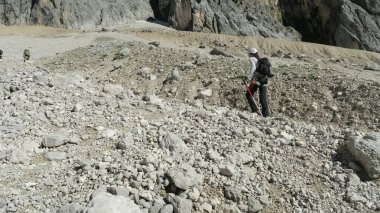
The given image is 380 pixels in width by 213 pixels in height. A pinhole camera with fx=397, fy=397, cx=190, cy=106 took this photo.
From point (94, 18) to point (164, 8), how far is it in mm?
8693

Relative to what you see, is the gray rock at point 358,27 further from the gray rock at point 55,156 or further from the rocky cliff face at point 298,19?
the gray rock at point 55,156

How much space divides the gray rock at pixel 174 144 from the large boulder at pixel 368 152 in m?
3.14

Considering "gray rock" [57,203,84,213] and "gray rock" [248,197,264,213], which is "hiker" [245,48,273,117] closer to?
"gray rock" [248,197,264,213]

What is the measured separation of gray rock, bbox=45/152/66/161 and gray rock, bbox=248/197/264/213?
361cm

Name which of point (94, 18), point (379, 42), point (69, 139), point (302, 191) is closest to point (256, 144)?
point (302, 191)

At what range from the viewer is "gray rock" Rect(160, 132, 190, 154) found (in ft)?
25.1

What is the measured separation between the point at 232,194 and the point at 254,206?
0.41 metres

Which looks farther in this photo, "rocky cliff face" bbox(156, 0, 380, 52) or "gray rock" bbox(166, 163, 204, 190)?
"rocky cliff face" bbox(156, 0, 380, 52)

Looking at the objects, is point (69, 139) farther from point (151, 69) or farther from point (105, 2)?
point (105, 2)

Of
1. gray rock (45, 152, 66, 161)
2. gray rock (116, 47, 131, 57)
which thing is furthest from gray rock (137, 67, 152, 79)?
gray rock (45, 152, 66, 161)

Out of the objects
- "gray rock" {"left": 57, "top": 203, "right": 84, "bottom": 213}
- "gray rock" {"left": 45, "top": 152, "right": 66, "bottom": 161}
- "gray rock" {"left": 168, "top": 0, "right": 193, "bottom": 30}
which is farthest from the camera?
"gray rock" {"left": 168, "top": 0, "right": 193, "bottom": 30}

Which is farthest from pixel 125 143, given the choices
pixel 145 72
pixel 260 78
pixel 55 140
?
pixel 145 72

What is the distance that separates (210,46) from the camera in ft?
93.5

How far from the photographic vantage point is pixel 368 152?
7.09 metres
